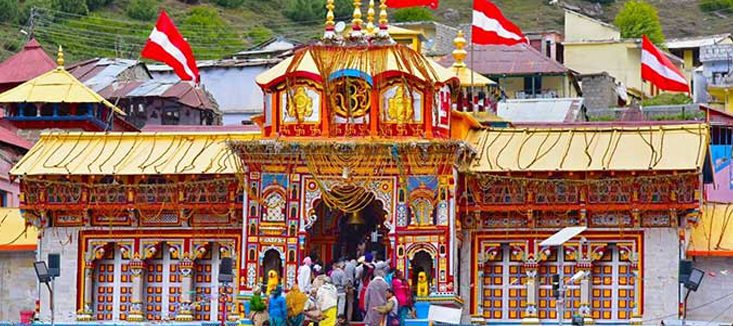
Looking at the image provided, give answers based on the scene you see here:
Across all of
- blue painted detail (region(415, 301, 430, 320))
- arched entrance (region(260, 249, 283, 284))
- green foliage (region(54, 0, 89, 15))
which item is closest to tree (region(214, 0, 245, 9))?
green foliage (region(54, 0, 89, 15))

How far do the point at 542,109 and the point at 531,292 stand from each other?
86.1 feet

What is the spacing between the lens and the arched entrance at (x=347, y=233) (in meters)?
60.3

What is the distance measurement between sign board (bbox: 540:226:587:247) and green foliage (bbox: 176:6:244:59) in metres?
66.8

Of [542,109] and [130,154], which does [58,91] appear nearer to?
[130,154]

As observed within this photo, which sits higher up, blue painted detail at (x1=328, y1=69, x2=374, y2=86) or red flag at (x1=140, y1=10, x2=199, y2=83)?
red flag at (x1=140, y1=10, x2=199, y2=83)

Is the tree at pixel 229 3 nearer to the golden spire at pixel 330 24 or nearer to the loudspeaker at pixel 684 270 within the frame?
the golden spire at pixel 330 24

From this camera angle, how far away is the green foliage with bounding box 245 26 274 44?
13250cm

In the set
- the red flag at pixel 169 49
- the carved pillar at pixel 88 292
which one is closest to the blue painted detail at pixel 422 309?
the carved pillar at pixel 88 292

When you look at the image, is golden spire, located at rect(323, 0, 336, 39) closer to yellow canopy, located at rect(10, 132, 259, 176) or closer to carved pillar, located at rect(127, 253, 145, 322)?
yellow canopy, located at rect(10, 132, 259, 176)

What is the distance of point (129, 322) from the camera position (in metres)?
61.0

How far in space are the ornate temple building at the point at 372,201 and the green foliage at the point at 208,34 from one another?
200 ft

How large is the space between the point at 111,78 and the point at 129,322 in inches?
1361

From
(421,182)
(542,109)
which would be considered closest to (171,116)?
(542,109)

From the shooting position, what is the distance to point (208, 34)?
13000 centimetres
